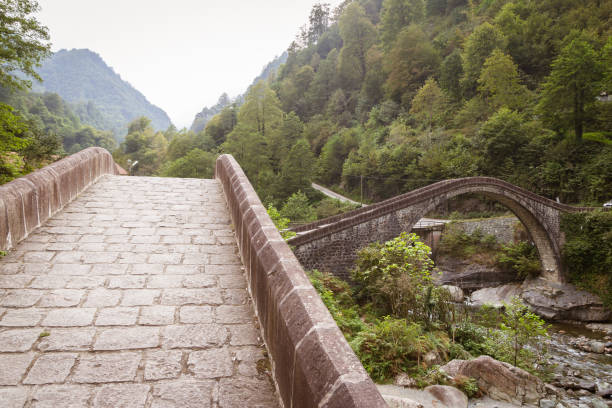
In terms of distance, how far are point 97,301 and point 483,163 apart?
84.9 ft

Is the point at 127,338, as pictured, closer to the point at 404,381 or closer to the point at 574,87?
the point at 404,381

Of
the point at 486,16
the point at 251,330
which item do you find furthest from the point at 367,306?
the point at 486,16

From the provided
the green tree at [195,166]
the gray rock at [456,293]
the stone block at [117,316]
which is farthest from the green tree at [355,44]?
the stone block at [117,316]

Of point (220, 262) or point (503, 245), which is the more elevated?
point (220, 262)

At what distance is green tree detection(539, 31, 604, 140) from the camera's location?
69.7 feet

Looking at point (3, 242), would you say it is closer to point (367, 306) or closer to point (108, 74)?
point (367, 306)

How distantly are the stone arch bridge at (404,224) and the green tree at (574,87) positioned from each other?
6.83 metres

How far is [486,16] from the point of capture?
129 feet

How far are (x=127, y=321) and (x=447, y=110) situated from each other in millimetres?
35099

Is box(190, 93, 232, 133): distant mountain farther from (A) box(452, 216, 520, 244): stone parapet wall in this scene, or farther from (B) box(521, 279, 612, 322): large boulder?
(B) box(521, 279, 612, 322): large boulder

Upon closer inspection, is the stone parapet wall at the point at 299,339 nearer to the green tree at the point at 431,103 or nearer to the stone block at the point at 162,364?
the stone block at the point at 162,364

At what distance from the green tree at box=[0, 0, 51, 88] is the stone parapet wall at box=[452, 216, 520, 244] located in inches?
821

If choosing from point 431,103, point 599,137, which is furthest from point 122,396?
point 431,103

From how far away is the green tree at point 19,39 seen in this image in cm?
928
